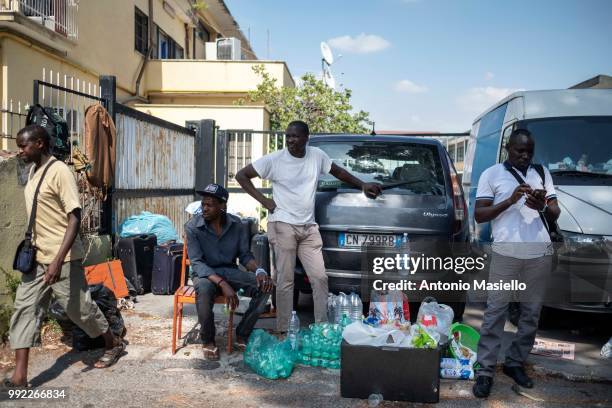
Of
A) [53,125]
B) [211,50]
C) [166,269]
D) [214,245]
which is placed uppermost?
[211,50]

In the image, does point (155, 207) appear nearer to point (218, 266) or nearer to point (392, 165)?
point (218, 266)

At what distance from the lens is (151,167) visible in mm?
8750

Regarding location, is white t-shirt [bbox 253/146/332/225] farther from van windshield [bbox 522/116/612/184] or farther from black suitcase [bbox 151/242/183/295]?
van windshield [bbox 522/116/612/184]

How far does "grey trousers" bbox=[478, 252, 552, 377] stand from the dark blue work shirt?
210cm

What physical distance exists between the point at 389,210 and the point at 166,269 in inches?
129

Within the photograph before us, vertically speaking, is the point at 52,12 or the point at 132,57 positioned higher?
the point at 132,57

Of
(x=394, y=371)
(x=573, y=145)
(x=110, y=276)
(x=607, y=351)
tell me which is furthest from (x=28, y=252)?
(x=573, y=145)

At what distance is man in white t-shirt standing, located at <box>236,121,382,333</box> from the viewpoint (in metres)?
4.98

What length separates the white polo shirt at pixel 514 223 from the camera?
3943mm

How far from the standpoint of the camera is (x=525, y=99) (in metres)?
6.32

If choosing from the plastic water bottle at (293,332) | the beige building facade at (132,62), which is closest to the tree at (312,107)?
the beige building facade at (132,62)

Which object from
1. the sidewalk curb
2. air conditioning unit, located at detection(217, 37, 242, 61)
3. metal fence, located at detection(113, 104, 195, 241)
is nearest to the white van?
the sidewalk curb

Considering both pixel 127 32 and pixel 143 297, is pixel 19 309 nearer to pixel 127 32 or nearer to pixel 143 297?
pixel 143 297

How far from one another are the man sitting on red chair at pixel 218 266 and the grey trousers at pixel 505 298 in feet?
5.98
